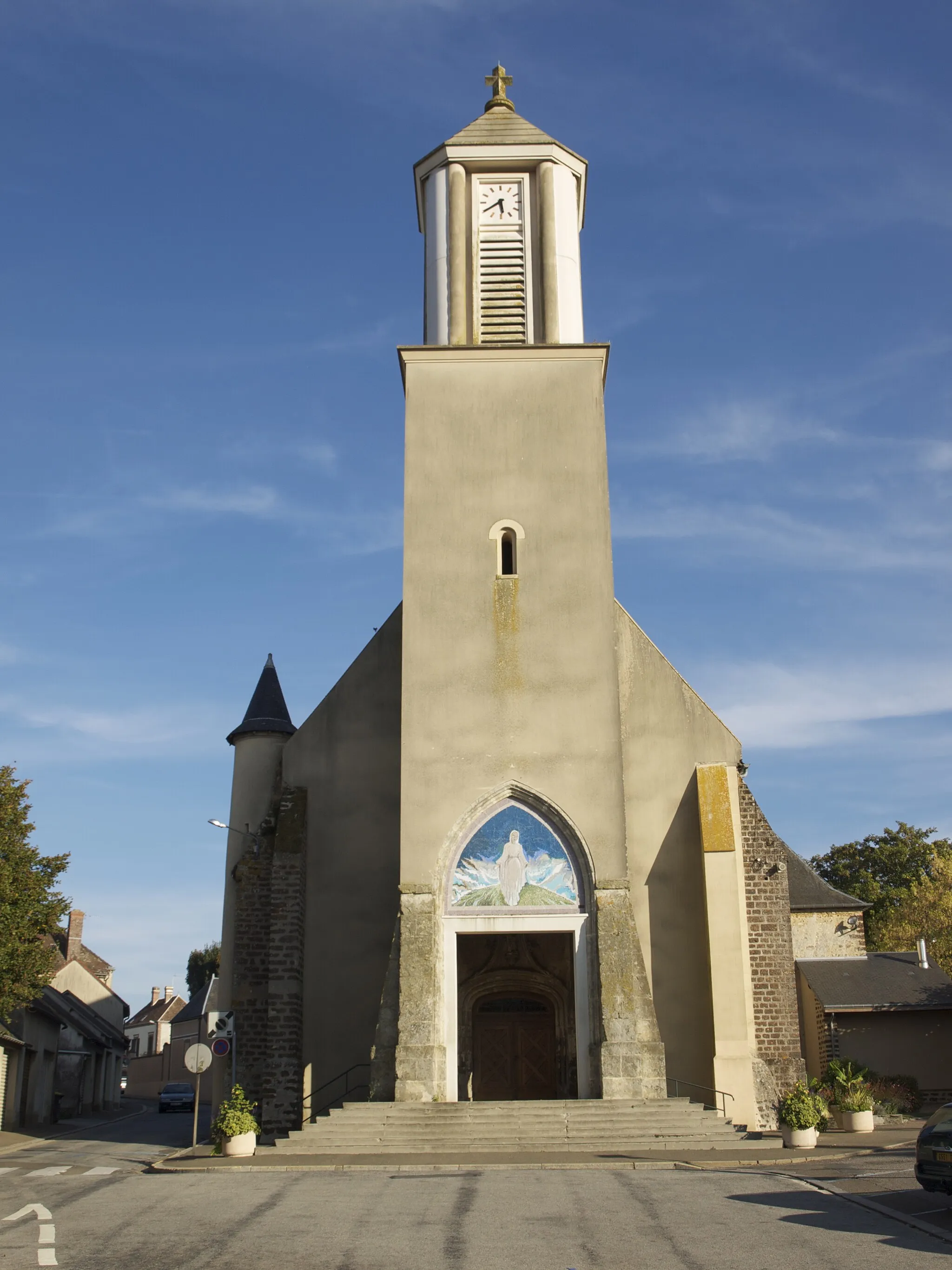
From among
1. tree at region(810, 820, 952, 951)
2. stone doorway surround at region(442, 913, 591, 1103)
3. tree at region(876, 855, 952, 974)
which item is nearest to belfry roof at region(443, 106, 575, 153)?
stone doorway surround at region(442, 913, 591, 1103)

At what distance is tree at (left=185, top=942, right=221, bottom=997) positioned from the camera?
8156 cm

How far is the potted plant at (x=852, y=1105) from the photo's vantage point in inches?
788

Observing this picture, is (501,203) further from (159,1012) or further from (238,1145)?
(159,1012)

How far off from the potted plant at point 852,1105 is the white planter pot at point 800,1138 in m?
3.91

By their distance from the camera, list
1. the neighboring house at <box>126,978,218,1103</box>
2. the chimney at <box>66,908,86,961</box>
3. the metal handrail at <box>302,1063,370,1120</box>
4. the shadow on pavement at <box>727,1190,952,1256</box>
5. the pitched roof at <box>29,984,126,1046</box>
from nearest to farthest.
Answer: the shadow on pavement at <box>727,1190,952,1256</box>
the metal handrail at <box>302,1063,370,1120</box>
the pitched roof at <box>29,984,126,1046</box>
the chimney at <box>66,908,86,961</box>
the neighboring house at <box>126,978,218,1103</box>

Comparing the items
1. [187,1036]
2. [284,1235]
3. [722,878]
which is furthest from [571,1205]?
[187,1036]

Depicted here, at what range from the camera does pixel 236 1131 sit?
1675 cm

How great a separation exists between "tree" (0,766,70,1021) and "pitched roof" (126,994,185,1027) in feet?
176

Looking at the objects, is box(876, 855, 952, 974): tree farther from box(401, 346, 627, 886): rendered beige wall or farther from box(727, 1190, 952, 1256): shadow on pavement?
box(727, 1190, 952, 1256): shadow on pavement

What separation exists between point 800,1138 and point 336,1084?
8.02 m

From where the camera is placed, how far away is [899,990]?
99.5 feet

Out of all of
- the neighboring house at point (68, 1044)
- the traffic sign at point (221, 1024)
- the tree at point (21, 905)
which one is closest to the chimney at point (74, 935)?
the neighboring house at point (68, 1044)

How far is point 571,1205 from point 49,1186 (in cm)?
636

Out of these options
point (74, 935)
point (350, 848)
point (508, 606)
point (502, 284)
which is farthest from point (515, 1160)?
point (74, 935)
